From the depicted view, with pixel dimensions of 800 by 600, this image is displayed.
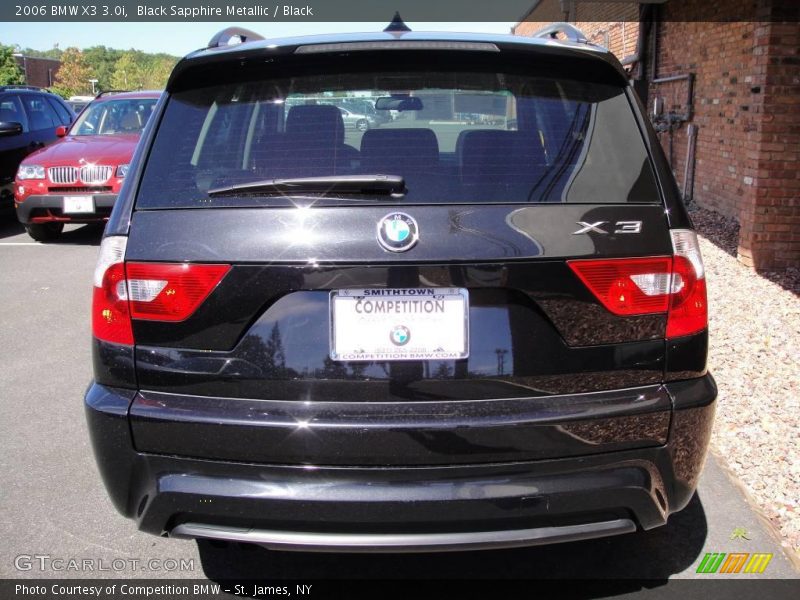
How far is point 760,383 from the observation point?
4676 mm

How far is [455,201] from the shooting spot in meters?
2.29

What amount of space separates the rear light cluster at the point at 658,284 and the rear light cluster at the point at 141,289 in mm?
1087

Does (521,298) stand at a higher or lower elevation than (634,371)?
higher

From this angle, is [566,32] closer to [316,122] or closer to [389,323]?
[316,122]

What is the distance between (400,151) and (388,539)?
46.0 inches

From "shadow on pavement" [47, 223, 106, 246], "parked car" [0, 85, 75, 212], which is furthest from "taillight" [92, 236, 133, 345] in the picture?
"parked car" [0, 85, 75, 212]

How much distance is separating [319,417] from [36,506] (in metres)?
1.88

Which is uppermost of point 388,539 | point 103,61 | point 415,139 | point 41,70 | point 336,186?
point 103,61

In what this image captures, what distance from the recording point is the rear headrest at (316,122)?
2486mm

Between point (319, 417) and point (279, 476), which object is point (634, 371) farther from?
point (279, 476)

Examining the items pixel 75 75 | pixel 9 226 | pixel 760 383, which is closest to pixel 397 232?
pixel 760 383

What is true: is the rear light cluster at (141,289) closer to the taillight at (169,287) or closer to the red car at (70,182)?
the taillight at (169,287)

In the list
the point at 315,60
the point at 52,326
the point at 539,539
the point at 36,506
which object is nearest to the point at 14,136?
the point at 52,326

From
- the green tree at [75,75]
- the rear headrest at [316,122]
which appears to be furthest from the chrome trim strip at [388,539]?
the green tree at [75,75]
